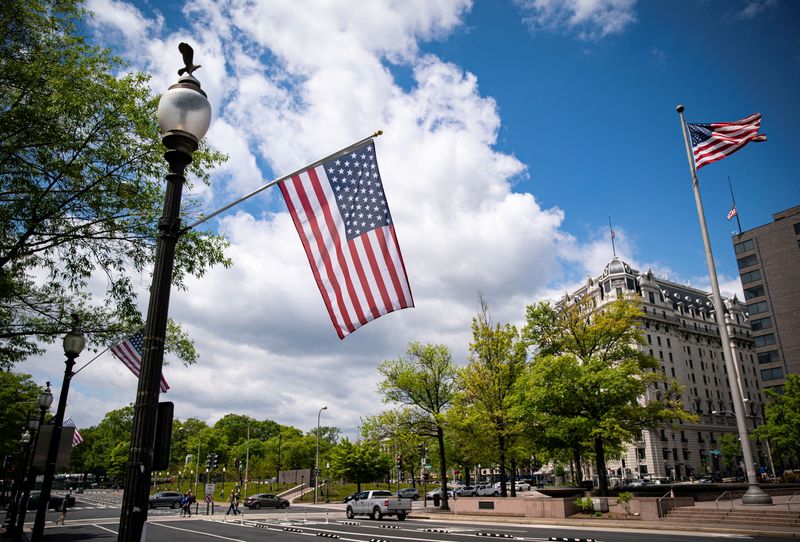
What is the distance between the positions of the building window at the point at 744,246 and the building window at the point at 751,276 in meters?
4.01

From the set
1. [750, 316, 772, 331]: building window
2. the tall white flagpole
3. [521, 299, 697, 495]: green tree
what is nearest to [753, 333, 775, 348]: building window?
[750, 316, 772, 331]: building window

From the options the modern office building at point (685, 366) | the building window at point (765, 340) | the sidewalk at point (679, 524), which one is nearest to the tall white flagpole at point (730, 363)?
the sidewalk at point (679, 524)

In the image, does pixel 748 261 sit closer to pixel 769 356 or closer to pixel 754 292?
pixel 754 292

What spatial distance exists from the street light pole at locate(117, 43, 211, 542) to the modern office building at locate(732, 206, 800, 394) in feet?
314

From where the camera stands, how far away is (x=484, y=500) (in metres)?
33.4

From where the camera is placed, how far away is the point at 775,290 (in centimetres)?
8150

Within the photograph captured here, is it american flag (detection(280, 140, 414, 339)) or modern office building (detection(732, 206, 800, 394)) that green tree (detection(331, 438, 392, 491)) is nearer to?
american flag (detection(280, 140, 414, 339))

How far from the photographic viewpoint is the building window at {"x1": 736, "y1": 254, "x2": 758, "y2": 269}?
85312 mm

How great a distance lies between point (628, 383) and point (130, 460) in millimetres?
30308

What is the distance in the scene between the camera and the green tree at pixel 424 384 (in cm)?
4003

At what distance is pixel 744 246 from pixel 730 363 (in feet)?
253

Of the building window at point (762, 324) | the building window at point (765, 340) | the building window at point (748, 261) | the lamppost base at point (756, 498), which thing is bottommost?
the lamppost base at point (756, 498)

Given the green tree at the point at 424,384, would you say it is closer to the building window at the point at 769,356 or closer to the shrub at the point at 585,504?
the shrub at the point at 585,504

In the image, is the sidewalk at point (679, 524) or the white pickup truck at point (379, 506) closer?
the sidewalk at point (679, 524)
